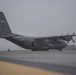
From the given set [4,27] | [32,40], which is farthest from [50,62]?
[32,40]

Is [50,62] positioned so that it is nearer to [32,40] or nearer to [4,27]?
[4,27]

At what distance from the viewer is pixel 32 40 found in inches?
1801

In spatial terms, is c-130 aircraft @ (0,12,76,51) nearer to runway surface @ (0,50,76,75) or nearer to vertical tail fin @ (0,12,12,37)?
vertical tail fin @ (0,12,12,37)

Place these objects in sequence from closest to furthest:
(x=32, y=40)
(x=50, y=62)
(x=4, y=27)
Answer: (x=50, y=62), (x=4, y=27), (x=32, y=40)

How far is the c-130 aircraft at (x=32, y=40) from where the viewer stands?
43.0 meters

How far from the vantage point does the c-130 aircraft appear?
43.0m

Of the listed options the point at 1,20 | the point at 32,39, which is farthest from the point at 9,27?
the point at 32,39

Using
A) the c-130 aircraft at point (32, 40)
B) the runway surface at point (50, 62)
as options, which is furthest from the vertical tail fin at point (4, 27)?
the runway surface at point (50, 62)

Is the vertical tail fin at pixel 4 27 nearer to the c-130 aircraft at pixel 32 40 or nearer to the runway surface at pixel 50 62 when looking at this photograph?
the c-130 aircraft at pixel 32 40

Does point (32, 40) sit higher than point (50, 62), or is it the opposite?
point (32, 40)

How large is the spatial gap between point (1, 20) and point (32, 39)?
8.05 meters

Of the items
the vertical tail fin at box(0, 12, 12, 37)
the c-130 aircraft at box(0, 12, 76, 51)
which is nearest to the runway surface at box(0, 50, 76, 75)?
the c-130 aircraft at box(0, 12, 76, 51)

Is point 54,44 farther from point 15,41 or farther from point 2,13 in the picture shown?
point 2,13

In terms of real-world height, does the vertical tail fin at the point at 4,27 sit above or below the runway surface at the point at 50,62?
above
